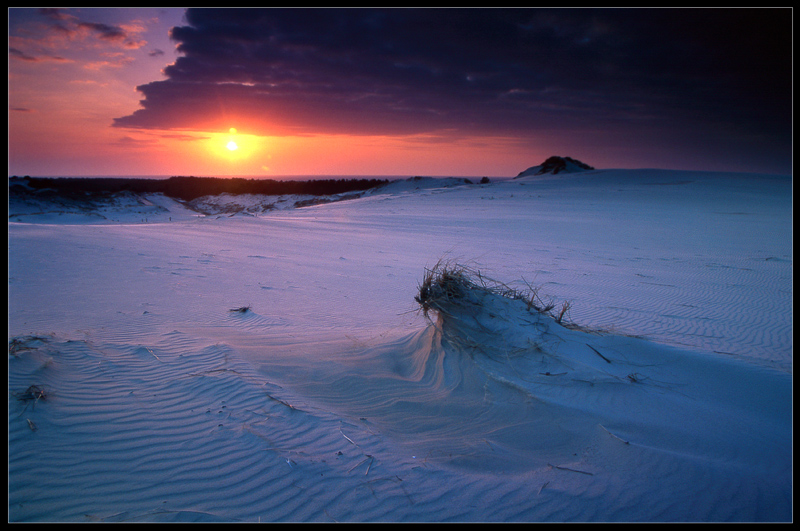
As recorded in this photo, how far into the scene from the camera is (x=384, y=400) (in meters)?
4.05

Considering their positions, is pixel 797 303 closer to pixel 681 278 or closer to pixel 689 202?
pixel 681 278

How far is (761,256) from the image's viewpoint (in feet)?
37.4

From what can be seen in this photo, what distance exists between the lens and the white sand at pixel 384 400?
8.58 ft

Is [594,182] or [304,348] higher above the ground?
[594,182]

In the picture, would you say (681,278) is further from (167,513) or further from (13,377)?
(13,377)

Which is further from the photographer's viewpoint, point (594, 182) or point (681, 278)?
point (594, 182)

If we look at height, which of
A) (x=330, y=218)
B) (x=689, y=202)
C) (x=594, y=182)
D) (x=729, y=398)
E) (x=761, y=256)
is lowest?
(x=729, y=398)

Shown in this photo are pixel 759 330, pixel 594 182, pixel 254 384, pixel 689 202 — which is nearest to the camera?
pixel 254 384

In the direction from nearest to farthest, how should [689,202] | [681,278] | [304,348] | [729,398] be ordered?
[729,398]
[304,348]
[681,278]
[689,202]

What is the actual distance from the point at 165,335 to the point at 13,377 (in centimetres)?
174

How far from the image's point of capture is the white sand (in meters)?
2.62

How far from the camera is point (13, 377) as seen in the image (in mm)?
3498

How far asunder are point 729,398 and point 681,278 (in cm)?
641

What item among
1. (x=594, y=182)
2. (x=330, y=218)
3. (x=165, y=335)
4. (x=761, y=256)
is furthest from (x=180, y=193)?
(x=761, y=256)
